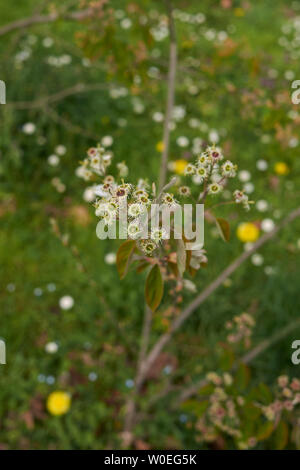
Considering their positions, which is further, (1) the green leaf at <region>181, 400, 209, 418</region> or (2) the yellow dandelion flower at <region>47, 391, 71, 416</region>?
(2) the yellow dandelion flower at <region>47, 391, 71, 416</region>

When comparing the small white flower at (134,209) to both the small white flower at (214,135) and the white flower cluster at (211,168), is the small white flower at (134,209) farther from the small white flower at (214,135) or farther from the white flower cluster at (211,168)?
the small white flower at (214,135)

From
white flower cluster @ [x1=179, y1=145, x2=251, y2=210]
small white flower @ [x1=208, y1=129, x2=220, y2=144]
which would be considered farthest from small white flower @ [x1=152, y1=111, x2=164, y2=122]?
white flower cluster @ [x1=179, y1=145, x2=251, y2=210]

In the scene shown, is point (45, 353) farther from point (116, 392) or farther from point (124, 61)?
point (124, 61)

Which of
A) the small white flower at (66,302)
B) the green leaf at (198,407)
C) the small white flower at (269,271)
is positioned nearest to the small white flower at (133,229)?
the green leaf at (198,407)

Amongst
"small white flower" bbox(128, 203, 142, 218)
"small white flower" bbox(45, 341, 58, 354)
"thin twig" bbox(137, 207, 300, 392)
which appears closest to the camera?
"small white flower" bbox(128, 203, 142, 218)

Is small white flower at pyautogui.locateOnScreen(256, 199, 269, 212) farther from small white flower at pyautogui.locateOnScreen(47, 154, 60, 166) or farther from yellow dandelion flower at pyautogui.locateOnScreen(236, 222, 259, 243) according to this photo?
small white flower at pyautogui.locateOnScreen(47, 154, 60, 166)

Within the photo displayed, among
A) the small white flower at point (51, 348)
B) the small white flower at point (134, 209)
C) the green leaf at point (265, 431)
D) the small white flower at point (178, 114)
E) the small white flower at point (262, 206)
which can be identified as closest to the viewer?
the small white flower at point (134, 209)
